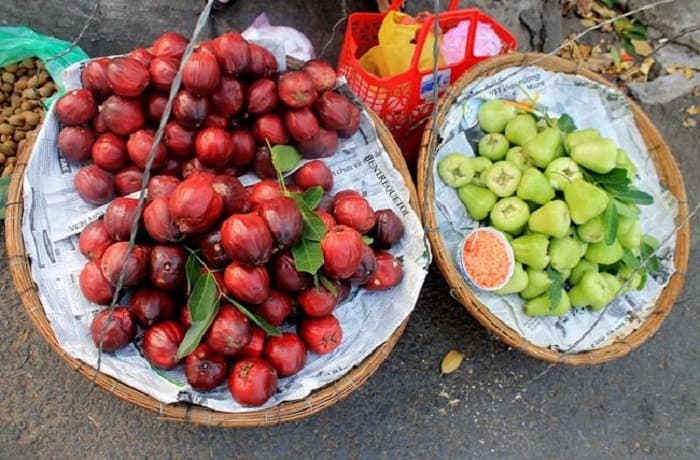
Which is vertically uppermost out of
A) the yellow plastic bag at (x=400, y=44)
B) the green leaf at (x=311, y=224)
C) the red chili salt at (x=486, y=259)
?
the yellow plastic bag at (x=400, y=44)

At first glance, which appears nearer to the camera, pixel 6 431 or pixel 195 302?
pixel 195 302

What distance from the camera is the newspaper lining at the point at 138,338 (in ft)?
5.86

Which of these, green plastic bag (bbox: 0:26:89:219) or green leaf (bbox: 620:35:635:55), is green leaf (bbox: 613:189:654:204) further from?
green plastic bag (bbox: 0:26:89:219)

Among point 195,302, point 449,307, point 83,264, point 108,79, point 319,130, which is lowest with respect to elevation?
point 449,307

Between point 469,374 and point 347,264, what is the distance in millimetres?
930

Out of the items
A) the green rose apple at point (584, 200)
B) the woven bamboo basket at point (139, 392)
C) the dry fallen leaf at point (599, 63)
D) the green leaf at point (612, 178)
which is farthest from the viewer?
the dry fallen leaf at point (599, 63)

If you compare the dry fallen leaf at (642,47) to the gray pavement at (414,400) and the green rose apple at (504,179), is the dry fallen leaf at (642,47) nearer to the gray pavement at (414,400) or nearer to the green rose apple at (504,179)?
the gray pavement at (414,400)

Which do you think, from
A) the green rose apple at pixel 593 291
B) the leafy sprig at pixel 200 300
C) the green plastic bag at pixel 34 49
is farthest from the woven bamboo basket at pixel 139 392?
the green rose apple at pixel 593 291

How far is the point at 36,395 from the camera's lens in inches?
87.0

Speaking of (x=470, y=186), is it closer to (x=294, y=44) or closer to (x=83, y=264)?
Result: (x=294, y=44)

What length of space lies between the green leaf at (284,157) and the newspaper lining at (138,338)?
150mm

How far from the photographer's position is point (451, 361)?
2.42 meters

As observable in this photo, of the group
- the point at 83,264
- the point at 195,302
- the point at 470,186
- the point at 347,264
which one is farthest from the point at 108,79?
the point at 470,186

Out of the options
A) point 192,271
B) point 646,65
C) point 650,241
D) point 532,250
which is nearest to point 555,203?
point 532,250
